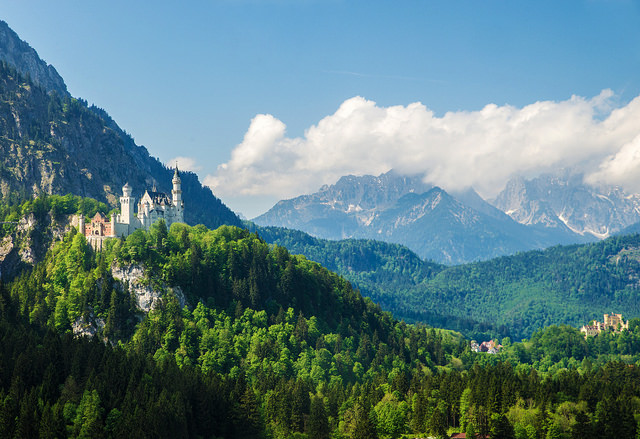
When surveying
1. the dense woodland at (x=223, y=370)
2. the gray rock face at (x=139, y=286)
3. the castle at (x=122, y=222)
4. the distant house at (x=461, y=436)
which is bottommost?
the distant house at (x=461, y=436)

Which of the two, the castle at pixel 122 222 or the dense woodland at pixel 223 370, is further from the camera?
the castle at pixel 122 222

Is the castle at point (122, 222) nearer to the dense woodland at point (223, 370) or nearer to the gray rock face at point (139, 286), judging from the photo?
the dense woodland at point (223, 370)

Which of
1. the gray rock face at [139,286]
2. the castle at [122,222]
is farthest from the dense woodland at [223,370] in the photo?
the castle at [122,222]

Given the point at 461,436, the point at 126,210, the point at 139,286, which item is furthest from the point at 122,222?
the point at 461,436

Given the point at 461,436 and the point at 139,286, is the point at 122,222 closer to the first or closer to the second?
the point at 139,286

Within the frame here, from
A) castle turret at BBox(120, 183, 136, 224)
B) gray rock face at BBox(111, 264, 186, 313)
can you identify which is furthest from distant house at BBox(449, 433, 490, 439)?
castle turret at BBox(120, 183, 136, 224)

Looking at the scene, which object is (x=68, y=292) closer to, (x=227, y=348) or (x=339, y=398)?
(x=227, y=348)

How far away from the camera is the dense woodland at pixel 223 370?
11288cm

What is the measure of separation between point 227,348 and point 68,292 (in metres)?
36.7

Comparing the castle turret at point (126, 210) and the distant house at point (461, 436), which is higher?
the castle turret at point (126, 210)

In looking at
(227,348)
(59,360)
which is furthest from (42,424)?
(227,348)

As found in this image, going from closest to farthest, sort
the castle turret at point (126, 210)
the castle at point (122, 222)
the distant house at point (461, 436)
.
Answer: the distant house at point (461, 436) → the castle at point (122, 222) → the castle turret at point (126, 210)

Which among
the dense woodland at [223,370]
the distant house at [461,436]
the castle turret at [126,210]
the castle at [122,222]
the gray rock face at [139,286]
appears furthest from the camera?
the castle turret at [126,210]

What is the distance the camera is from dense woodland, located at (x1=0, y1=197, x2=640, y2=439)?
370 ft
